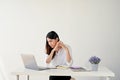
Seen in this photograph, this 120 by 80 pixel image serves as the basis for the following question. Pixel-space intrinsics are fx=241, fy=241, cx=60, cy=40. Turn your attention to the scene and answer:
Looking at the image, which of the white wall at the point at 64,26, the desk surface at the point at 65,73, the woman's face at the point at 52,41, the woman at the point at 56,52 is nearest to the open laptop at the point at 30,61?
the desk surface at the point at 65,73

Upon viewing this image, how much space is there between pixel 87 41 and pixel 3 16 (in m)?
1.57

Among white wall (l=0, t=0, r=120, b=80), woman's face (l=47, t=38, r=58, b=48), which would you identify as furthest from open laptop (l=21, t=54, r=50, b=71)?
white wall (l=0, t=0, r=120, b=80)

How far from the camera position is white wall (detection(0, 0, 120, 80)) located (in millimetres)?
4293

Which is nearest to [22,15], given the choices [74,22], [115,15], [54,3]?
[54,3]

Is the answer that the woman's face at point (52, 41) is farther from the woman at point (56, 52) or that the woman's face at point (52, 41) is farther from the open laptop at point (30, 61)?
the open laptop at point (30, 61)

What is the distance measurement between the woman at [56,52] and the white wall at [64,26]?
35.4 inches

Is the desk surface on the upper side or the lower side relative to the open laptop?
lower

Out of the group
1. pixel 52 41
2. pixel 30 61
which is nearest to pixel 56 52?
pixel 52 41

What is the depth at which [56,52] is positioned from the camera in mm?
3424

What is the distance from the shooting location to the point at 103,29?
14.2ft

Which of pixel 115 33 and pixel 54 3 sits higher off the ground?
pixel 54 3

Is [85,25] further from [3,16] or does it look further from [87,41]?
[3,16]

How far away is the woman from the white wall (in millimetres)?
898

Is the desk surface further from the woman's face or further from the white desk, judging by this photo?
the woman's face
